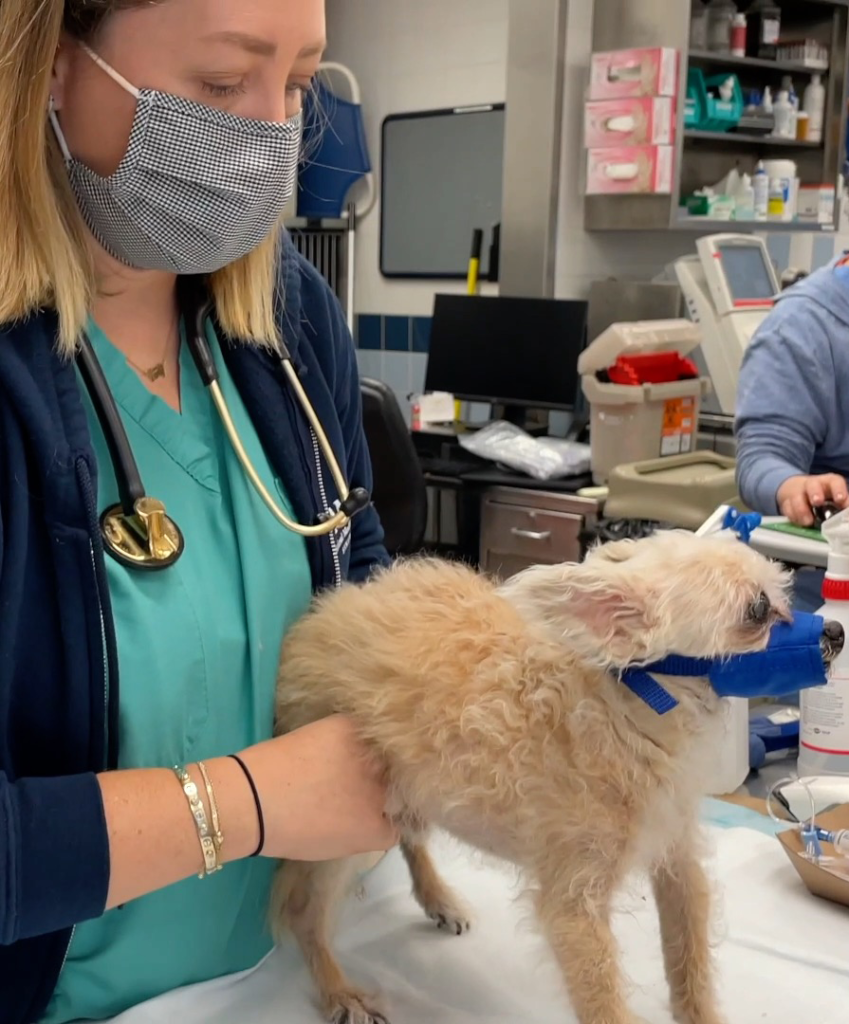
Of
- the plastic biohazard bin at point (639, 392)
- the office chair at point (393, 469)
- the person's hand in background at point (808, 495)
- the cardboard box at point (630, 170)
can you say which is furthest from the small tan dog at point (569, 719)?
the cardboard box at point (630, 170)

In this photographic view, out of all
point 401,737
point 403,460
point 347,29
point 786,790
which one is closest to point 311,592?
point 401,737

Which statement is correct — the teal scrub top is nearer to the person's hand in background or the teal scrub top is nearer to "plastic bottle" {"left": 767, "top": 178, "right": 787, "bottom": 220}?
the person's hand in background

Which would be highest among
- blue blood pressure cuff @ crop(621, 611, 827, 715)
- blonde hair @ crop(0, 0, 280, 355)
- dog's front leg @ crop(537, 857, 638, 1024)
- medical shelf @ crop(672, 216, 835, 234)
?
medical shelf @ crop(672, 216, 835, 234)

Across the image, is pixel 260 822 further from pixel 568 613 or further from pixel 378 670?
pixel 568 613

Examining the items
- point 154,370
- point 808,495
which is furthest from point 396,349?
point 154,370

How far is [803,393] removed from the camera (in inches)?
104

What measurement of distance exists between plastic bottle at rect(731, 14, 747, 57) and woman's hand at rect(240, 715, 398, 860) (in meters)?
4.50

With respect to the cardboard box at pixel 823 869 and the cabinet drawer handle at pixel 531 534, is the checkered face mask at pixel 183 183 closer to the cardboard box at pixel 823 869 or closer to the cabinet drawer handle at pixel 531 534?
the cardboard box at pixel 823 869

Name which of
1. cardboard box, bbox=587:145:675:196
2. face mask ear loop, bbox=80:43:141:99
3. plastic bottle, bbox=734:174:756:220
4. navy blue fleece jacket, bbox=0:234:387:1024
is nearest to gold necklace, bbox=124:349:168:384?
navy blue fleece jacket, bbox=0:234:387:1024

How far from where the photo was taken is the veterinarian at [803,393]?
2641 millimetres

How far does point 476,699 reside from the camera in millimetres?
1028

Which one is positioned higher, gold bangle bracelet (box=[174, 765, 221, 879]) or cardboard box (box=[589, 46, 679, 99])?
cardboard box (box=[589, 46, 679, 99])

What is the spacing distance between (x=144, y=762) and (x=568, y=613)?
417 mm

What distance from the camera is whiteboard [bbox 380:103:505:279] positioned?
17.0 feet
